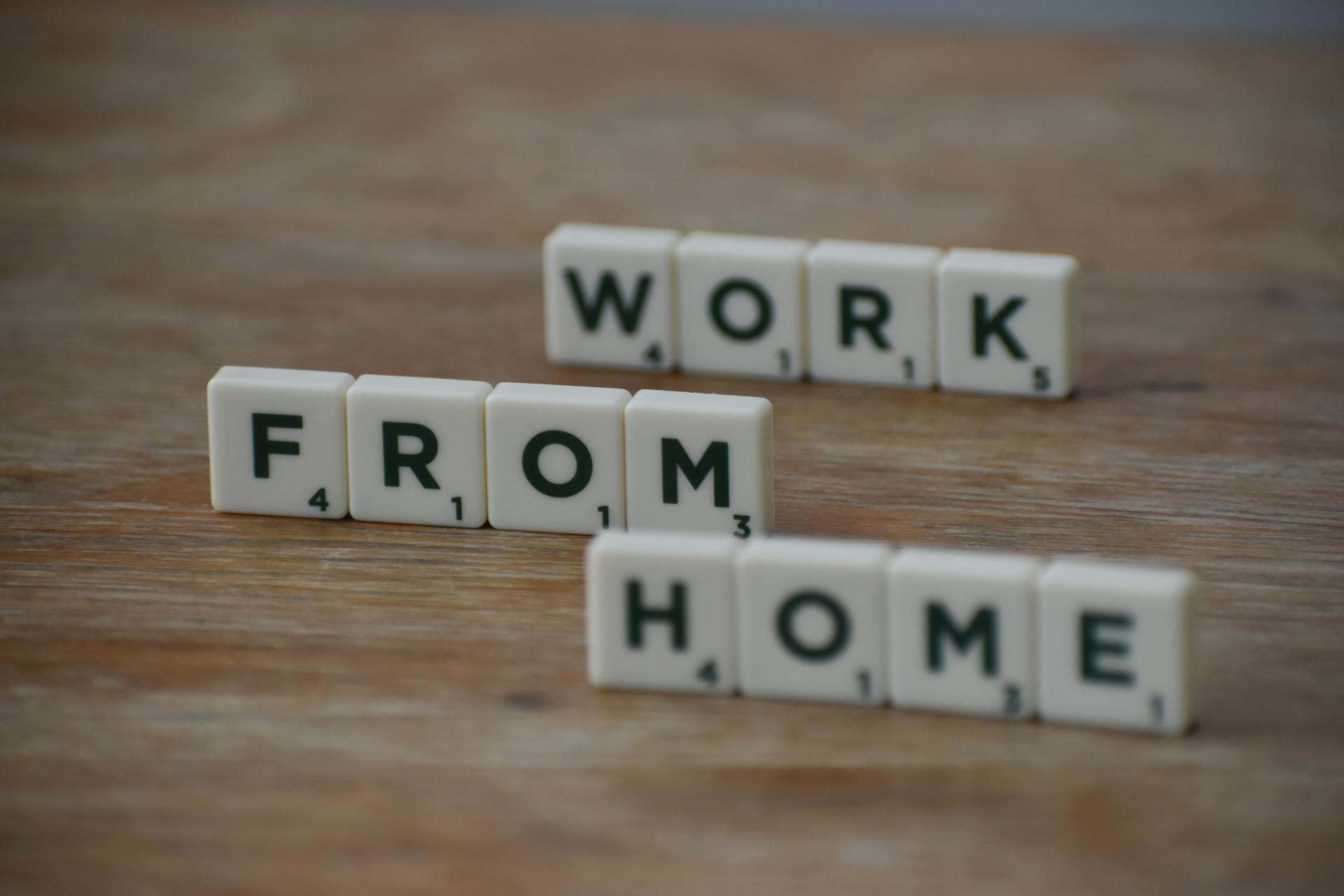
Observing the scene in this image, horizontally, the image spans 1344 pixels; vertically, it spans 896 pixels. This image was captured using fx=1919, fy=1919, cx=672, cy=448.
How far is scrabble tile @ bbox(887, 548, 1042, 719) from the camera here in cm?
120

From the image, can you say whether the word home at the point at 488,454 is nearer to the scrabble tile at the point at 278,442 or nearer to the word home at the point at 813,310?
the scrabble tile at the point at 278,442

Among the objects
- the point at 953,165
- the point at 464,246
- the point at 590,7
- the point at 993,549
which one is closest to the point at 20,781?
the point at 993,549

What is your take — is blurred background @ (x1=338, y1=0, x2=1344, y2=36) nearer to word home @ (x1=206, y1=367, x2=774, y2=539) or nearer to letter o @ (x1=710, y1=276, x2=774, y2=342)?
letter o @ (x1=710, y1=276, x2=774, y2=342)

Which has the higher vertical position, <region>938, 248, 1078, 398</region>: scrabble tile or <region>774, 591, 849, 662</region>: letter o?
<region>938, 248, 1078, 398</region>: scrabble tile

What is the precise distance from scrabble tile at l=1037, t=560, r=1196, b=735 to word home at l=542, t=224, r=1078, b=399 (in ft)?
2.07

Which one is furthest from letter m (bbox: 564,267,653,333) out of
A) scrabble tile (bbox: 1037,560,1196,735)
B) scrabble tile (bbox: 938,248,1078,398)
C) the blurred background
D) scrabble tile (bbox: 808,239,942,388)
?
the blurred background

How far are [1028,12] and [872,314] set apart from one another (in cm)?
198

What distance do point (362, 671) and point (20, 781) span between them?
0.24 meters

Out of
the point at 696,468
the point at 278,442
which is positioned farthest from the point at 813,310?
the point at 278,442

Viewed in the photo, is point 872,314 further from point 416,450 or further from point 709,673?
point 709,673

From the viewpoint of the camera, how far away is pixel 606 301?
191cm

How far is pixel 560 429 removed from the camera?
1.50 m

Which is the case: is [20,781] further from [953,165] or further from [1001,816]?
[953,165]

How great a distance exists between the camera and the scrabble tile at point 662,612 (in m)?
1.24
